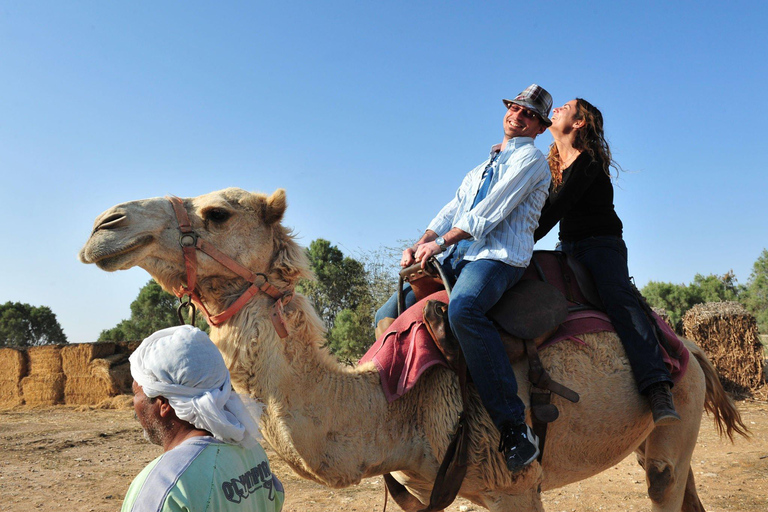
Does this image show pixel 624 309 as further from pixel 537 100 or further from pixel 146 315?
pixel 146 315

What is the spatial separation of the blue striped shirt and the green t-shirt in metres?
1.94

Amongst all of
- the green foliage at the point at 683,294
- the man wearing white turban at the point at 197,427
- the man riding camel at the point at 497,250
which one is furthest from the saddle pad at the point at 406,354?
the green foliage at the point at 683,294

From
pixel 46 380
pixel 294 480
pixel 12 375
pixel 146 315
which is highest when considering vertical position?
pixel 146 315

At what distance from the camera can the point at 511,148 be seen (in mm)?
3627

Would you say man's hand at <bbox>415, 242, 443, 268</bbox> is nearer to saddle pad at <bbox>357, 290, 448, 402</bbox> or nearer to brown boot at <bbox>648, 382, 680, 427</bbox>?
saddle pad at <bbox>357, 290, 448, 402</bbox>

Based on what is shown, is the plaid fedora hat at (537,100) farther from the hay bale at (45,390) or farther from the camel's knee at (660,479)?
the hay bale at (45,390)

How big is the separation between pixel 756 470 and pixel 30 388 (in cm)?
1604

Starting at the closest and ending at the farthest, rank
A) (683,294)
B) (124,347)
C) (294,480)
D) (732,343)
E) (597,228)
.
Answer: (597,228) → (294,480) → (732,343) → (124,347) → (683,294)

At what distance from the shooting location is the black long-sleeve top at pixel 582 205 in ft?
13.1

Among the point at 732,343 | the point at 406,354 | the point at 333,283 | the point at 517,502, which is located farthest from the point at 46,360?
the point at 732,343

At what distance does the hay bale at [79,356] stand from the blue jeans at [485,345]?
14.3 metres

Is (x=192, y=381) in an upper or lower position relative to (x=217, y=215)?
lower

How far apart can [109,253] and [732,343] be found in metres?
14.1

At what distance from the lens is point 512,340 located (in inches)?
129
